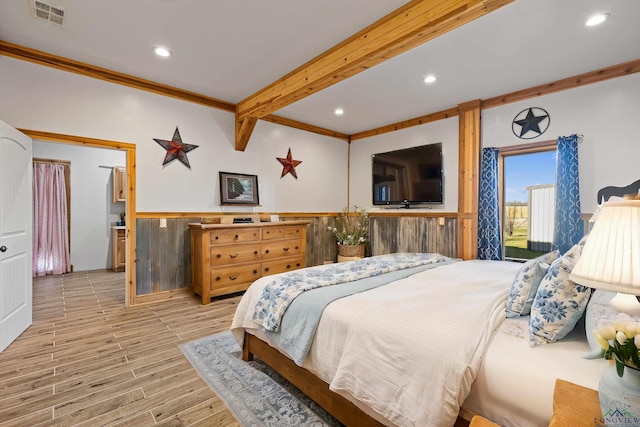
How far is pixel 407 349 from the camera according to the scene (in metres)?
1.31

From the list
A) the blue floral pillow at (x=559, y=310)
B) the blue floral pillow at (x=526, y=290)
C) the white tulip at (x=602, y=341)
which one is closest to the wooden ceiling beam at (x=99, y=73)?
the blue floral pillow at (x=526, y=290)

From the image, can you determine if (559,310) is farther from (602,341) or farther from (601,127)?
(601,127)

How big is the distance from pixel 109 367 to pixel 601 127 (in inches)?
203

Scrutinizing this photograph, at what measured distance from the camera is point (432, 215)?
4.55 metres

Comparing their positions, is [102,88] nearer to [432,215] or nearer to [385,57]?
[385,57]

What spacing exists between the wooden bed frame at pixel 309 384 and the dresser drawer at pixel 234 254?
1.63 metres

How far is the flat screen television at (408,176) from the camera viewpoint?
450cm

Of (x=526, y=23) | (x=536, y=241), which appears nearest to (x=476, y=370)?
(x=526, y=23)

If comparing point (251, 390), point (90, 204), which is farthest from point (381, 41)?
point (90, 204)

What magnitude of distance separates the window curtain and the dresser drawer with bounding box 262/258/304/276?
261cm

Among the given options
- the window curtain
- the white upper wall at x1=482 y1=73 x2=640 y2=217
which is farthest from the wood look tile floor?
the white upper wall at x1=482 y1=73 x2=640 y2=217

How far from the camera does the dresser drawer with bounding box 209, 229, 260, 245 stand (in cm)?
370

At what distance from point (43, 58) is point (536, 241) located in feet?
19.6

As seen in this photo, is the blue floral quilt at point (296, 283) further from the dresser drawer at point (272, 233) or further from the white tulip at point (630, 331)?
the dresser drawer at point (272, 233)
